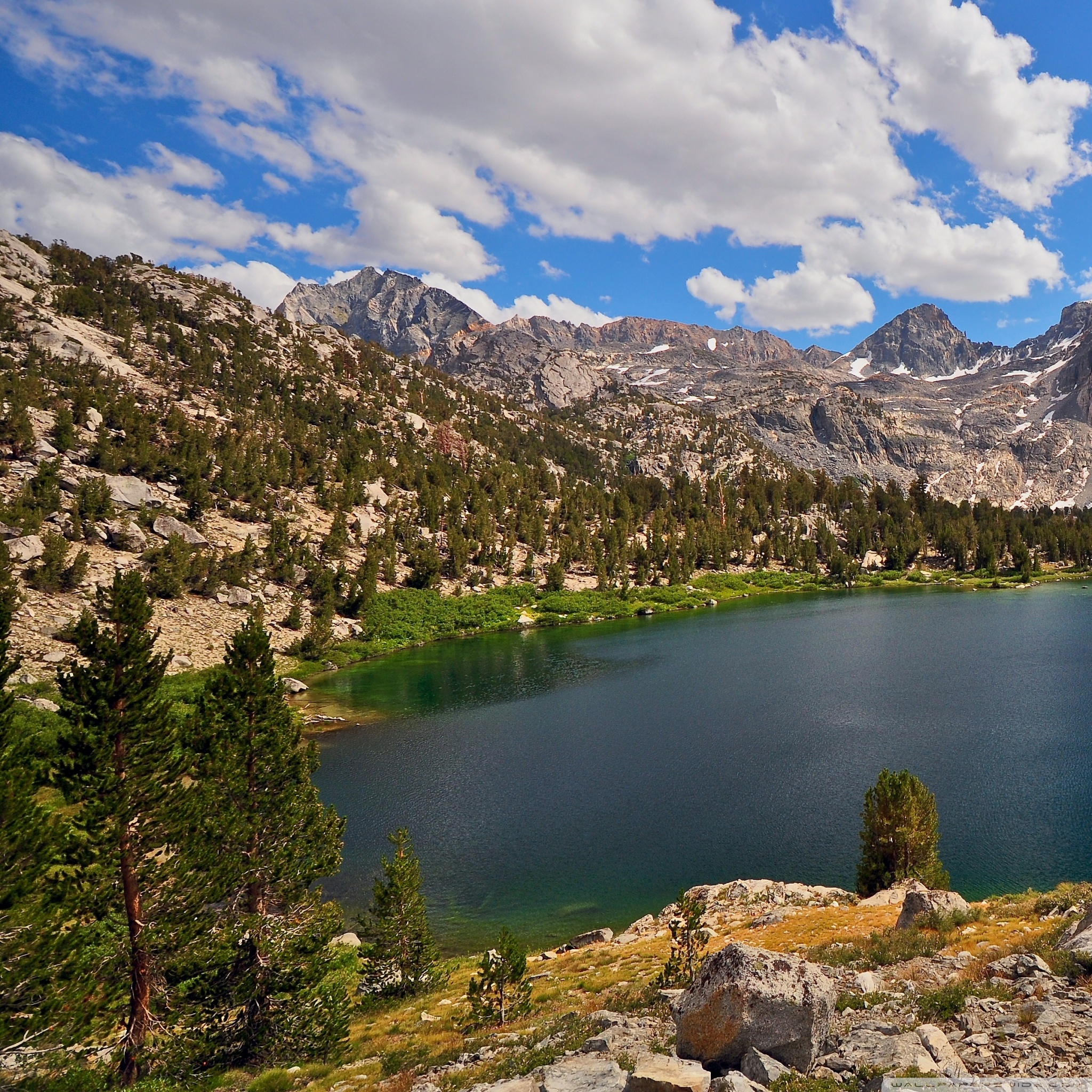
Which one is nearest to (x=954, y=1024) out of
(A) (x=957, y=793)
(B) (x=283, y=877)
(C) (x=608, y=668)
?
(B) (x=283, y=877)

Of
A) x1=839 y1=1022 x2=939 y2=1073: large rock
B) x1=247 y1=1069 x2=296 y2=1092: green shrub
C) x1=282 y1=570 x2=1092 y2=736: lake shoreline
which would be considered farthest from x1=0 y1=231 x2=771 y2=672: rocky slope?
x1=839 y1=1022 x2=939 y2=1073: large rock

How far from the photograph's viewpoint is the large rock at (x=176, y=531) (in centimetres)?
10156

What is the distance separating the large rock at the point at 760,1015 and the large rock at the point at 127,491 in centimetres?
11411

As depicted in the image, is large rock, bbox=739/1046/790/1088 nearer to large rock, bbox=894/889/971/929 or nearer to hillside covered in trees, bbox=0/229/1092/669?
large rock, bbox=894/889/971/929

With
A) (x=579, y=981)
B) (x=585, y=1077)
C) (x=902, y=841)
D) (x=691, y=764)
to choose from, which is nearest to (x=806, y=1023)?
(x=585, y=1077)

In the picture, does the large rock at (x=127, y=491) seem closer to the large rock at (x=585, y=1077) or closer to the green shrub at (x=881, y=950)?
the large rock at (x=585, y=1077)

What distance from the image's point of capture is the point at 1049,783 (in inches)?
1705

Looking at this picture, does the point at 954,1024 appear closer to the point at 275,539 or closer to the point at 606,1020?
the point at 606,1020

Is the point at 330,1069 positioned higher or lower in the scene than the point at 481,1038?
lower

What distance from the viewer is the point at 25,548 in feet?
265

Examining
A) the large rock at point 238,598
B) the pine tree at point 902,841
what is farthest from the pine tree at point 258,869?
the large rock at point 238,598

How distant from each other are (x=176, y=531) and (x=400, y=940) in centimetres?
9693

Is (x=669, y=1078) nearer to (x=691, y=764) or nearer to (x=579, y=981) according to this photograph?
(x=579, y=981)

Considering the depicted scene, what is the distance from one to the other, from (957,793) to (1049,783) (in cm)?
646
